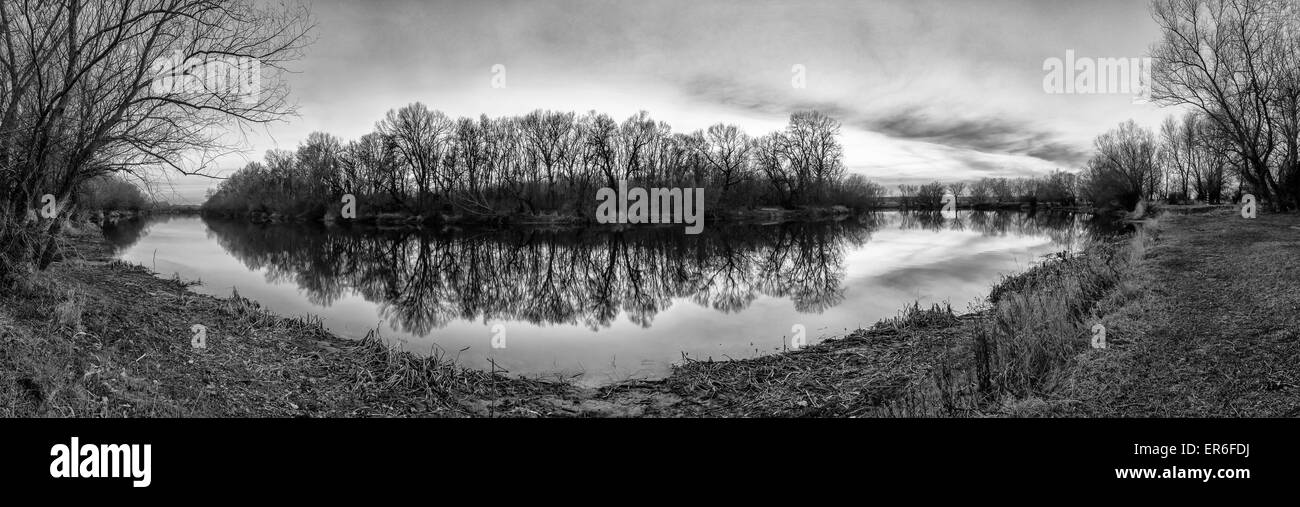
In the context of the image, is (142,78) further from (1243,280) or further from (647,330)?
(1243,280)

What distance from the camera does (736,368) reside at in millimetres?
8367

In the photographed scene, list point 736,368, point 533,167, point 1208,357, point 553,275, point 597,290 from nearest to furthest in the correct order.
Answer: point 1208,357, point 736,368, point 597,290, point 553,275, point 533,167

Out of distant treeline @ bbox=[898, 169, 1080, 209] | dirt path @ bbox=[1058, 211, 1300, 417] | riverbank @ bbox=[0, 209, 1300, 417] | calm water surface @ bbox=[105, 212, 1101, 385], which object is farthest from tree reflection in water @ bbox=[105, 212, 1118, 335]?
distant treeline @ bbox=[898, 169, 1080, 209]

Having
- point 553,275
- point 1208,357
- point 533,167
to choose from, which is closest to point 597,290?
point 553,275

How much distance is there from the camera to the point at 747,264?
896 inches

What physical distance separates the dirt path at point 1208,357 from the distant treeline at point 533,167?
45957 millimetres

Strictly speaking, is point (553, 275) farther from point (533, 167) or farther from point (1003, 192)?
point (1003, 192)

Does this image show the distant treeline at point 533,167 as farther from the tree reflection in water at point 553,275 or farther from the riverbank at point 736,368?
the riverbank at point 736,368

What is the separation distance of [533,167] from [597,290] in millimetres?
49291

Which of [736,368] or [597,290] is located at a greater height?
[597,290]

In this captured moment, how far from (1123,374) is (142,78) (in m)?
13.2

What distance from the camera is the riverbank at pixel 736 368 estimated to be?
5.32 metres

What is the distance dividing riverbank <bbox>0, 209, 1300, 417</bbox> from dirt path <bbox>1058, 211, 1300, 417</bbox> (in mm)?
22
